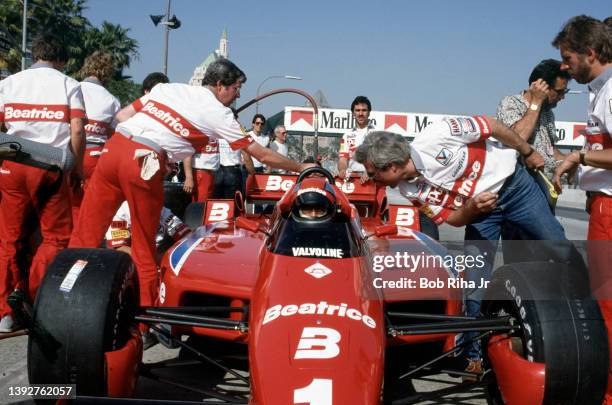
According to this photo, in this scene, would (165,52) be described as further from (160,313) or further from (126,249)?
(160,313)

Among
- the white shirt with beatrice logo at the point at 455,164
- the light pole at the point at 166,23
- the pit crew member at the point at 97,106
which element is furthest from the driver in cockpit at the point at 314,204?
the light pole at the point at 166,23

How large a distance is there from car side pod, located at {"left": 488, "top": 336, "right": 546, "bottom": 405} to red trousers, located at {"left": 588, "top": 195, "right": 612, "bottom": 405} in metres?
0.51

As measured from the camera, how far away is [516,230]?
14.1 ft

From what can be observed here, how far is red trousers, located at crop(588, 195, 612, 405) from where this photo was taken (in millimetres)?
3184

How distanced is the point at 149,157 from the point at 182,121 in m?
0.33

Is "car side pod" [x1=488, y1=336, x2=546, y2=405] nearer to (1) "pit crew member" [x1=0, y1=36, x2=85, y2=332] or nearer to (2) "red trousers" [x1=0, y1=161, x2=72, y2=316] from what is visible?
(2) "red trousers" [x1=0, y1=161, x2=72, y2=316]

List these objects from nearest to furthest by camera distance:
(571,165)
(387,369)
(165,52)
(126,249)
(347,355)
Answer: (347,355), (571,165), (387,369), (126,249), (165,52)

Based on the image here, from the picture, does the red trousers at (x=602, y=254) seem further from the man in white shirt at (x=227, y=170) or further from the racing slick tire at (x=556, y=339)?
the man in white shirt at (x=227, y=170)

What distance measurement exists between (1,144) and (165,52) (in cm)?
1582

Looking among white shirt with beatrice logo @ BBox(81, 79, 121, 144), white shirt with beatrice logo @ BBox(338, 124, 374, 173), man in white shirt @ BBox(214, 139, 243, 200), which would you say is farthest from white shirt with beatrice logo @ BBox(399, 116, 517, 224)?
man in white shirt @ BBox(214, 139, 243, 200)

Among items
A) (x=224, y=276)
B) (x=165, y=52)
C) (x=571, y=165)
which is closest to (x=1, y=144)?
(x=224, y=276)

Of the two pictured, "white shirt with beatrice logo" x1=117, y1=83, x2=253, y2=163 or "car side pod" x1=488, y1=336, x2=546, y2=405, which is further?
"white shirt with beatrice logo" x1=117, y1=83, x2=253, y2=163

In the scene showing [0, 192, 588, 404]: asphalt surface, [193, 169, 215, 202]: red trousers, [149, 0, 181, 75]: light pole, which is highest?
[149, 0, 181, 75]: light pole

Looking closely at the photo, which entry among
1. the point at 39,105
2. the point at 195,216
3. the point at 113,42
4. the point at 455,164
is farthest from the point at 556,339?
the point at 113,42
